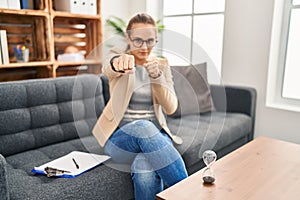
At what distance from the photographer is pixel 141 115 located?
1355 millimetres

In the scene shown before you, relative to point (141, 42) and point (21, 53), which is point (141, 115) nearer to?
point (141, 42)

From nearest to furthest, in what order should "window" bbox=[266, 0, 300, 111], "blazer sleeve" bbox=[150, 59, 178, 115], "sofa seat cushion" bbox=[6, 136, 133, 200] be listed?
1. "sofa seat cushion" bbox=[6, 136, 133, 200]
2. "blazer sleeve" bbox=[150, 59, 178, 115]
3. "window" bbox=[266, 0, 300, 111]

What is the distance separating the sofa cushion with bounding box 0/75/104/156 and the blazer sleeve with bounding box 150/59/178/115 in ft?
1.68

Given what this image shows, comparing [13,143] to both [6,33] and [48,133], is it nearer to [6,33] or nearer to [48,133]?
→ [48,133]

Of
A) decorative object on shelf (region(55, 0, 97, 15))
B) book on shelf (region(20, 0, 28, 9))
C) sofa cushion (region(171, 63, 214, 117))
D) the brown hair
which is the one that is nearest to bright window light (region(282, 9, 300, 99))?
sofa cushion (region(171, 63, 214, 117))

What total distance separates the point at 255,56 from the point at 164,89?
128cm

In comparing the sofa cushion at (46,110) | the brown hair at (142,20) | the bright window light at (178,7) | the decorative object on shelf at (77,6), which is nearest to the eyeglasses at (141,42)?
the brown hair at (142,20)

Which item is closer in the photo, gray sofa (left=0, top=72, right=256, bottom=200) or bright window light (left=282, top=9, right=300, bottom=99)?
gray sofa (left=0, top=72, right=256, bottom=200)

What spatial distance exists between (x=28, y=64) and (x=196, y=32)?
1.37 m

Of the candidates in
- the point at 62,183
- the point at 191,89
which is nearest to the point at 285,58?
the point at 191,89

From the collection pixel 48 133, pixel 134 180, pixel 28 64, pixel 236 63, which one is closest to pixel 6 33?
pixel 28 64

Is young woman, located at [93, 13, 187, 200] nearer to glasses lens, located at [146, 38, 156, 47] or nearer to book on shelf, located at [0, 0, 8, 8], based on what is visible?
glasses lens, located at [146, 38, 156, 47]

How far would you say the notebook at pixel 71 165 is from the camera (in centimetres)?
116

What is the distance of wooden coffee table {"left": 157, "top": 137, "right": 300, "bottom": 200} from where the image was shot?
96 centimetres
